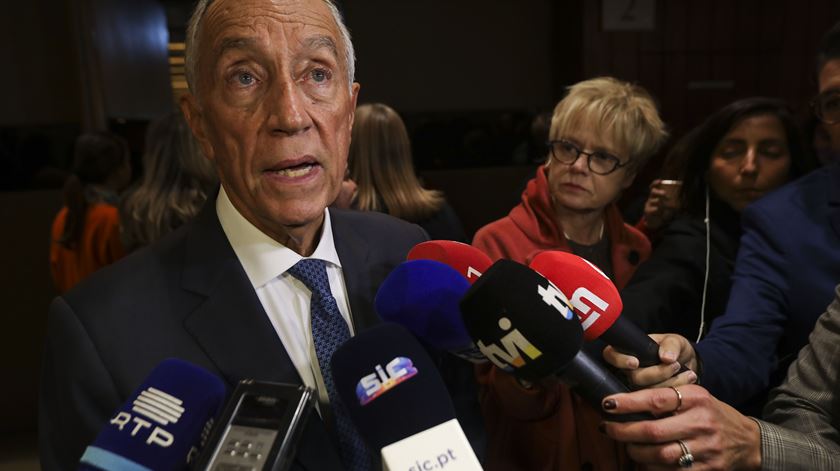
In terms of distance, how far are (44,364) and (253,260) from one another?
1.01ft

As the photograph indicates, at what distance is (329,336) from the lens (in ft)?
2.95

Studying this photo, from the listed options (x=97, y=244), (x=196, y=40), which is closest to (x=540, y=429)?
(x=196, y=40)

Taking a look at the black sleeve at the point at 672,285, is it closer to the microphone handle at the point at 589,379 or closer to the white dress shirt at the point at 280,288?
the microphone handle at the point at 589,379

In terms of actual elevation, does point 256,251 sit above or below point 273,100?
below

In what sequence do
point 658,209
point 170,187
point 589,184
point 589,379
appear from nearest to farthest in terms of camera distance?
point 589,379 → point 589,184 → point 658,209 → point 170,187

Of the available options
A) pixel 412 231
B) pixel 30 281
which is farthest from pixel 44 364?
pixel 30 281

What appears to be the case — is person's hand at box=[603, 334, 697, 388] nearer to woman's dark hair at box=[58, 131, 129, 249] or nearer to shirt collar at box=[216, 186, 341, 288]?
shirt collar at box=[216, 186, 341, 288]

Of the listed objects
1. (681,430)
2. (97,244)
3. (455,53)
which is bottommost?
(97,244)

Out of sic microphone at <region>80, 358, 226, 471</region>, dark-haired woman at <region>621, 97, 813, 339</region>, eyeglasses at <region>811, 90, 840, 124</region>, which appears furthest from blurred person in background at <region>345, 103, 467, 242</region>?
sic microphone at <region>80, 358, 226, 471</region>

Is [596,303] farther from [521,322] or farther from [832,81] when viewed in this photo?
[832,81]

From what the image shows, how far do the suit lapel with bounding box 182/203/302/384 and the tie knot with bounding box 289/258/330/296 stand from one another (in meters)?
0.07

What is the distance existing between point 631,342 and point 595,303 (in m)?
0.09

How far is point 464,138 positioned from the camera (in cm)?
437

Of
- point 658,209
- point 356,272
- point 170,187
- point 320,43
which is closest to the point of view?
point 320,43
